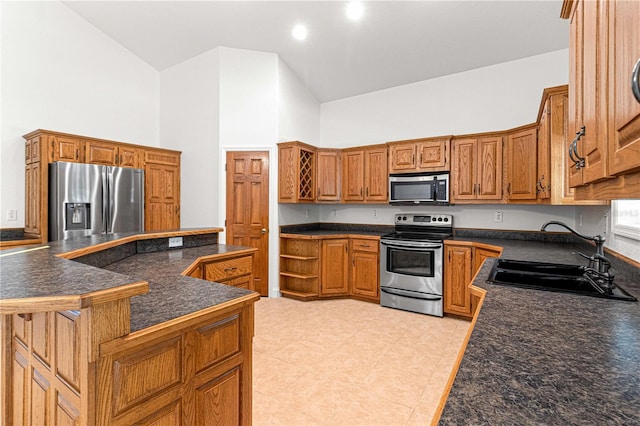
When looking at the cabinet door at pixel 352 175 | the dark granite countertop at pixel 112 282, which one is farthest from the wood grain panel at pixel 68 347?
the cabinet door at pixel 352 175

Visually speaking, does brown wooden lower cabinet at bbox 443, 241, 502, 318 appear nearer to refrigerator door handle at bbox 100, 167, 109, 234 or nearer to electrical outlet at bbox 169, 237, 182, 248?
electrical outlet at bbox 169, 237, 182, 248

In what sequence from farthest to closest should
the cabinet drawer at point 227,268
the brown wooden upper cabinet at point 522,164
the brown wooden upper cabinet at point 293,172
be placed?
the brown wooden upper cabinet at point 293,172 → the brown wooden upper cabinet at point 522,164 → the cabinet drawer at point 227,268

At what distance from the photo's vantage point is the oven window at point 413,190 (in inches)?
155

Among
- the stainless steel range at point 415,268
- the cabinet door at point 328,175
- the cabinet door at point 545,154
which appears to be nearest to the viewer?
the cabinet door at point 545,154

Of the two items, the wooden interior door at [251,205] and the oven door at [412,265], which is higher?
the wooden interior door at [251,205]

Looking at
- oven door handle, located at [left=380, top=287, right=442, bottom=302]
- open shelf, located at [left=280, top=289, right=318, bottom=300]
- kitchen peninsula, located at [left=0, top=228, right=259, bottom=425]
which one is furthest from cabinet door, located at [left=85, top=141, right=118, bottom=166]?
oven door handle, located at [left=380, top=287, right=442, bottom=302]

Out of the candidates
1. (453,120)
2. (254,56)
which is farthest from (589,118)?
(254,56)

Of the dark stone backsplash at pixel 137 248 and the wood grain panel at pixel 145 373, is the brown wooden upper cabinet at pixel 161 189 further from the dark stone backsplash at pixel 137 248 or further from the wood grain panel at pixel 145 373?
the wood grain panel at pixel 145 373

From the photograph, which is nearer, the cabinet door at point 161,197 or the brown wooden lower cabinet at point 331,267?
the brown wooden lower cabinet at point 331,267

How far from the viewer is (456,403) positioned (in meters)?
0.59

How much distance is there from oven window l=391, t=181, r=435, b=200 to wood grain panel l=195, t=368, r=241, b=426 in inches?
129

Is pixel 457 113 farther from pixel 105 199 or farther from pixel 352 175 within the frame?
pixel 105 199

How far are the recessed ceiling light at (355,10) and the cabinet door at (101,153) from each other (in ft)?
11.0

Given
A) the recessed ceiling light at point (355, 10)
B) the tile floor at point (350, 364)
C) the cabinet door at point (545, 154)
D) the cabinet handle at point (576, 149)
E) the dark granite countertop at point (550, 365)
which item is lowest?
the tile floor at point (350, 364)
